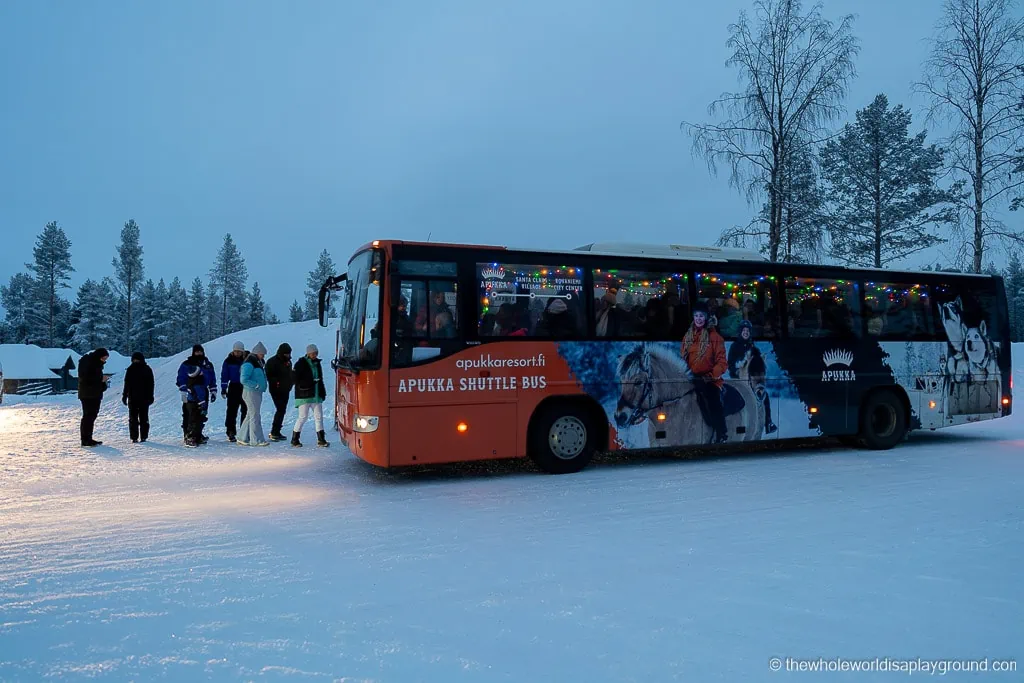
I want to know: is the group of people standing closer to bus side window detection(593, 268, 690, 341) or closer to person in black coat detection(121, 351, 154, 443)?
person in black coat detection(121, 351, 154, 443)

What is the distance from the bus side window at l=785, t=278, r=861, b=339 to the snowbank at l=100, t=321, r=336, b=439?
11.0 meters

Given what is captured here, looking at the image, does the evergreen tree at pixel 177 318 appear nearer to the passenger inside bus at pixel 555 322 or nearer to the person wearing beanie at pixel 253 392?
the person wearing beanie at pixel 253 392

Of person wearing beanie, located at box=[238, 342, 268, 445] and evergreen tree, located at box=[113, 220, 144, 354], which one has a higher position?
evergreen tree, located at box=[113, 220, 144, 354]

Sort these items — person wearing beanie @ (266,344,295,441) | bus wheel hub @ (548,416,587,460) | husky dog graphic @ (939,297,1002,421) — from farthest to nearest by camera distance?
person wearing beanie @ (266,344,295,441), husky dog graphic @ (939,297,1002,421), bus wheel hub @ (548,416,587,460)

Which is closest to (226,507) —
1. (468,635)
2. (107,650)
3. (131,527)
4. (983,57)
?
(131,527)

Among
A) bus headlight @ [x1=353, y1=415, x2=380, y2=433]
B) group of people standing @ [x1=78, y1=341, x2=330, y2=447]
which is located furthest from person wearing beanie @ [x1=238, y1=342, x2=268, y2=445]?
bus headlight @ [x1=353, y1=415, x2=380, y2=433]

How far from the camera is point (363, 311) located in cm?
969

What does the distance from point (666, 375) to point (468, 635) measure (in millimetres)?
7400

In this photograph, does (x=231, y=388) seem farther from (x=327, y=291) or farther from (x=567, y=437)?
(x=567, y=437)

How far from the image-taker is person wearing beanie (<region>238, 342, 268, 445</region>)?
13250mm

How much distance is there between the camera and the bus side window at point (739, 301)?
37.3 ft

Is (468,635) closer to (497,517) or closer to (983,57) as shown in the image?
(497,517)

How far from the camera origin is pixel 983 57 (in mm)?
22938

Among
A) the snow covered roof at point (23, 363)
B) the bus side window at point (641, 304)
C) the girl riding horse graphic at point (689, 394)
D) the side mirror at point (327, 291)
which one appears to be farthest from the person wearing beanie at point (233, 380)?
the snow covered roof at point (23, 363)
